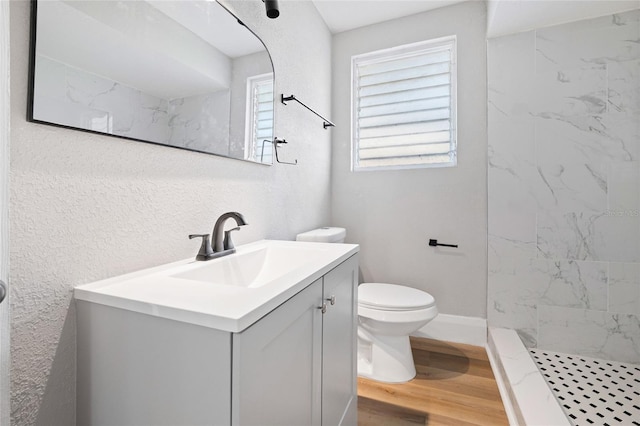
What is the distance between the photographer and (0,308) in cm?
46

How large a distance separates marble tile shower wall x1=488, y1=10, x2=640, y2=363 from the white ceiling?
0.25 ft

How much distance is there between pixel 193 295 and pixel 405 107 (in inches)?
84.9

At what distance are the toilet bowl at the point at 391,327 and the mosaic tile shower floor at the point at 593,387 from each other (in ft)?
2.21

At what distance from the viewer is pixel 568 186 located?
1.87 metres

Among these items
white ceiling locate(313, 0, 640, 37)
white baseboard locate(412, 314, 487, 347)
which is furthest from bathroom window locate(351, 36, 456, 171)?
white baseboard locate(412, 314, 487, 347)

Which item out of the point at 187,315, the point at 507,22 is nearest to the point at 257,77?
the point at 187,315

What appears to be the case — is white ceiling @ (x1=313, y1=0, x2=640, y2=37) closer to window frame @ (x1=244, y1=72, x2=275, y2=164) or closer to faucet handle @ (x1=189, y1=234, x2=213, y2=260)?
window frame @ (x1=244, y1=72, x2=275, y2=164)

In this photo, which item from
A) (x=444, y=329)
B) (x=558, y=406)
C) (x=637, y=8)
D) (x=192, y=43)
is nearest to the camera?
(x=192, y=43)

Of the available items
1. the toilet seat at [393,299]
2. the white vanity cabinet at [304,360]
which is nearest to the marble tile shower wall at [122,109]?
Result: the white vanity cabinet at [304,360]

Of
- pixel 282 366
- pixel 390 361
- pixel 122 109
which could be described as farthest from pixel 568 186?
pixel 122 109

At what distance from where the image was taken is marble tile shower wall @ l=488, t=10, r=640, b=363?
176 centimetres

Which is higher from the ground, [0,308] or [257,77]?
[257,77]

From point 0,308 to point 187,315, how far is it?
27cm

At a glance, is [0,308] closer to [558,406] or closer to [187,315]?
[187,315]
